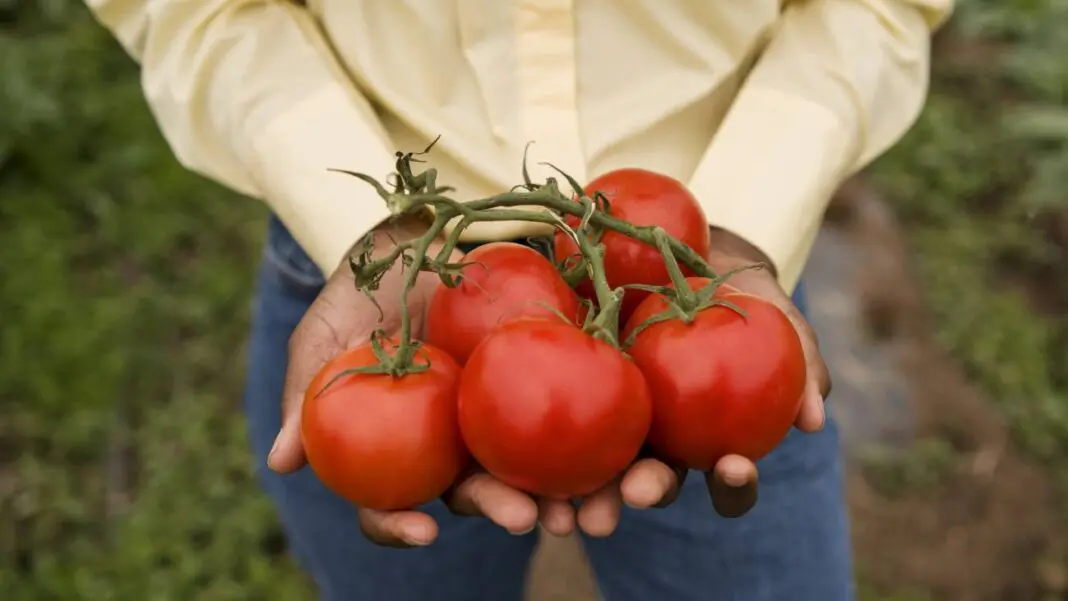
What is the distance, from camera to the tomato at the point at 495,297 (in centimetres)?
97

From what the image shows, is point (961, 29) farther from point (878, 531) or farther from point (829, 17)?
point (829, 17)

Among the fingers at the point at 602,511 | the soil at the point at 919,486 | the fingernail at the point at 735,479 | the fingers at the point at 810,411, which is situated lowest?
the soil at the point at 919,486

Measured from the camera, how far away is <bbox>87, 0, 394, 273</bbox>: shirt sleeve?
119 centimetres

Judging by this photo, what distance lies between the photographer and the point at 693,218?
1.06 m

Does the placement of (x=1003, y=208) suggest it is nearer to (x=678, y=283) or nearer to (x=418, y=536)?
(x=678, y=283)

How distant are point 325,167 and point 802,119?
0.54 meters

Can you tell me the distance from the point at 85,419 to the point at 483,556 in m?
1.34

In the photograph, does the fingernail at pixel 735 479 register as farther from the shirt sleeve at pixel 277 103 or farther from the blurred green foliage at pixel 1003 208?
the blurred green foliage at pixel 1003 208

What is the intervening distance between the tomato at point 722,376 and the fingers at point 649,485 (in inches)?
1.8

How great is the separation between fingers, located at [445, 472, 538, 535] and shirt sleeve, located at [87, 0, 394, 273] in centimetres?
32

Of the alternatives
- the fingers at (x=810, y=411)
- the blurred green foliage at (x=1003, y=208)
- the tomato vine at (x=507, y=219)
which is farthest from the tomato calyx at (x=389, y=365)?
the blurred green foliage at (x=1003, y=208)

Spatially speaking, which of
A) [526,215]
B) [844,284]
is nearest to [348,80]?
[526,215]

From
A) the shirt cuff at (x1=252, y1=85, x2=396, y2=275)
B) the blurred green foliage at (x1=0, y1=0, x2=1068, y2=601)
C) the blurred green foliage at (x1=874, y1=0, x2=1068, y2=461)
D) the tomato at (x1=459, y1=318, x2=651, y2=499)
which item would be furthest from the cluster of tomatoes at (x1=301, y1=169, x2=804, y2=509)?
the blurred green foliage at (x1=874, y1=0, x2=1068, y2=461)

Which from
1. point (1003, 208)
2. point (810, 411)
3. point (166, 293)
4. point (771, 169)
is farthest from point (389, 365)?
point (1003, 208)
